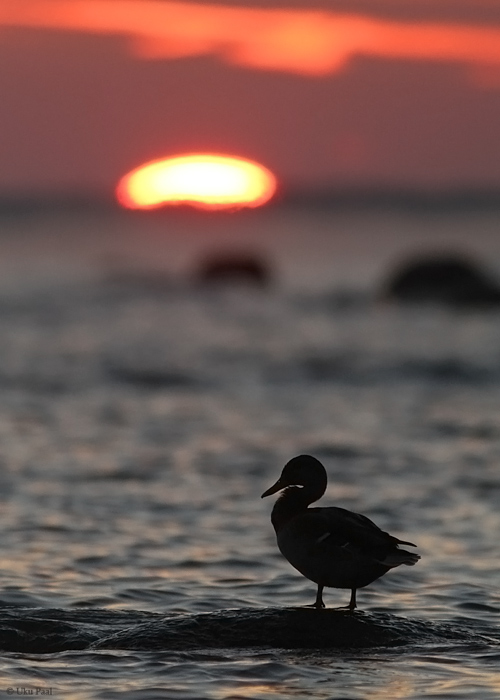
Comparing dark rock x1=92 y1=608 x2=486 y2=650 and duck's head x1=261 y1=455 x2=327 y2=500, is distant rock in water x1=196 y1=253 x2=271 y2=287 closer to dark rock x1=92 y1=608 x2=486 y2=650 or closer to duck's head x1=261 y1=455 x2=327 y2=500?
duck's head x1=261 y1=455 x2=327 y2=500

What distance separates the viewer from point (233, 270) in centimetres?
5478

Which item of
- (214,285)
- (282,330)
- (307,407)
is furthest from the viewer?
(214,285)

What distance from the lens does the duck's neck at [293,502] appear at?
376 inches

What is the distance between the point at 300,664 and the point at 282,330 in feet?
83.1

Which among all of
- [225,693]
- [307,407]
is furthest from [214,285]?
[225,693]

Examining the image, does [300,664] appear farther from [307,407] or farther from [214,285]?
[214,285]

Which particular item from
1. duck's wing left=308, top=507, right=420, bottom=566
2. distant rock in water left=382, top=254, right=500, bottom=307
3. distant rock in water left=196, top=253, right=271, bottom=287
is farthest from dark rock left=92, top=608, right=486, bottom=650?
distant rock in water left=196, top=253, right=271, bottom=287

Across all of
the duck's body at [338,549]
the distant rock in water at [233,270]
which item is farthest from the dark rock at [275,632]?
the distant rock in water at [233,270]

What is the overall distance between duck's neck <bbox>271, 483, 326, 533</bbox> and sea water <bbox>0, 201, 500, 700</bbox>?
2.06ft

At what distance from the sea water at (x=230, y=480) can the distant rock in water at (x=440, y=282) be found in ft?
5.38

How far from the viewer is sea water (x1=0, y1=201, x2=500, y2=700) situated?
8.30m

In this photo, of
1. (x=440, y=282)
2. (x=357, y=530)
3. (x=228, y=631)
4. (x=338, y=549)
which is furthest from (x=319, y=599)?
(x=440, y=282)

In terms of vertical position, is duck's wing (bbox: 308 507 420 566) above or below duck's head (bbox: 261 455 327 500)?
below

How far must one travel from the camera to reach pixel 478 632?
9.04 metres
